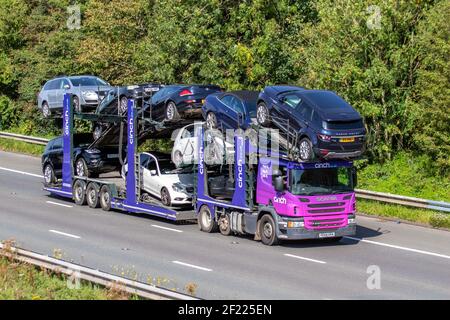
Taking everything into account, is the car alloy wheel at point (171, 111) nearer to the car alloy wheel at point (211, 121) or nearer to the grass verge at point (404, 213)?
the car alloy wheel at point (211, 121)

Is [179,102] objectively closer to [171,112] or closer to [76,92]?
[171,112]

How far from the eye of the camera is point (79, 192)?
29094 mm

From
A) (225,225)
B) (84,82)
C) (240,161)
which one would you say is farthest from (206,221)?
(84,82)

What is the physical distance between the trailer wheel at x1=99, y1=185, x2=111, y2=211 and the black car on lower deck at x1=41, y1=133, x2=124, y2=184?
1.15 meters

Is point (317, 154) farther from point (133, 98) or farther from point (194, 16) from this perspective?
point (194, 16)

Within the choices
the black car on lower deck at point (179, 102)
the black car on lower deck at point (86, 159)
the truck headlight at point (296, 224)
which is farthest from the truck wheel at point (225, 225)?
the black car on lower deck at point (86, 159)

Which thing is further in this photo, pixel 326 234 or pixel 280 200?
pixel 326 234

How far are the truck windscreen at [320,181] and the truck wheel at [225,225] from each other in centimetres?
261

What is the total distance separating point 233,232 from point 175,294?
10.1 m

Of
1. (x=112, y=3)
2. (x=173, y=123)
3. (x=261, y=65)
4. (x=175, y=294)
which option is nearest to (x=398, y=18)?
(x=261, y=65)

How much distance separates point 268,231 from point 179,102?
16.7ft

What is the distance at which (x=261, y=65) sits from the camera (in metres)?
34.9

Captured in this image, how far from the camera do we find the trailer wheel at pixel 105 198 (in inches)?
1095

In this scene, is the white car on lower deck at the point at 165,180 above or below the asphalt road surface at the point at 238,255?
above
